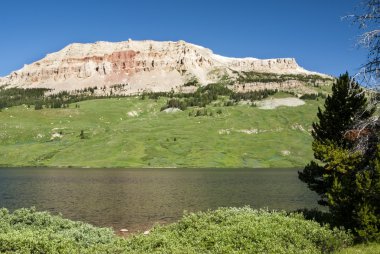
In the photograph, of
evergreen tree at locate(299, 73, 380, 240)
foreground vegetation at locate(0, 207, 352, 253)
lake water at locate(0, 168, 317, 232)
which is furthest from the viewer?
lake water at locate(0, 168, 317, 232)

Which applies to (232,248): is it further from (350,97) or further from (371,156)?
(350,97)

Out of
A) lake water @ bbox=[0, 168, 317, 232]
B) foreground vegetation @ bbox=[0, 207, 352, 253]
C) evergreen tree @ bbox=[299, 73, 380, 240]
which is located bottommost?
lake water @ bbox=[0, 168, 317, 232]

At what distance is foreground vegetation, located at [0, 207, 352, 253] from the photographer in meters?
23.8

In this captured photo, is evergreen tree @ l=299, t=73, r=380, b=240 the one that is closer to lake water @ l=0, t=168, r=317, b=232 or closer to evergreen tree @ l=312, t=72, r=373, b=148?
evergreen tree @ l=312, t=72, r=373, b=148

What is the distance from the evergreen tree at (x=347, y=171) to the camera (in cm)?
3038

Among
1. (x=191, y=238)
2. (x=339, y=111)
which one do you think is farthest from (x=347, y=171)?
(x=191, y=238)

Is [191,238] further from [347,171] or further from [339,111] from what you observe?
[339,111]

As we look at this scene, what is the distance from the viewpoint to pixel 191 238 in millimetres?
28094

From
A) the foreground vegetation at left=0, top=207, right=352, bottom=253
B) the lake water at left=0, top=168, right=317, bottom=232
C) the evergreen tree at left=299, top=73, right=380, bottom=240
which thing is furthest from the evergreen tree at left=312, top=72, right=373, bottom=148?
the lake water at left=0, top=168, right=317, bottom=232

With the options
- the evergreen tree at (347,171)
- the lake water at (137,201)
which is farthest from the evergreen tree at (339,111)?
the lake water at (137,201)

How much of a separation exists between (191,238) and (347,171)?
15657 mm

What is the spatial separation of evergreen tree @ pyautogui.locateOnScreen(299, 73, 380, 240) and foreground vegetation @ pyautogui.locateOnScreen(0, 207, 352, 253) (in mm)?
2218

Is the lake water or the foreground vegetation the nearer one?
the foreground vegetation

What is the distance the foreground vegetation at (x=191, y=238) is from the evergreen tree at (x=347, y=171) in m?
2.22
